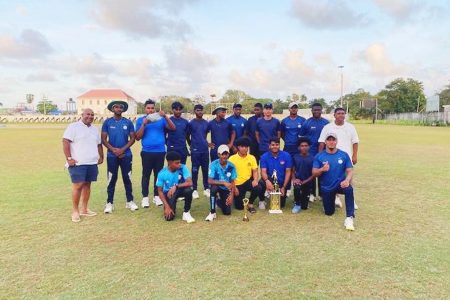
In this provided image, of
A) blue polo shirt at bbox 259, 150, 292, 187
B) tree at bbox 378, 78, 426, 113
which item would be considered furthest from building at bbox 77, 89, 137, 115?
blue polo shirt at bbox 259, 150, 292, 187

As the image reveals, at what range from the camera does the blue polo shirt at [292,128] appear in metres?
7.11

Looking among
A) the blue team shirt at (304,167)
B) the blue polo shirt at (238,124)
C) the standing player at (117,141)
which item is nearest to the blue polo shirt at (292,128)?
the blue team shirt at (304,167)

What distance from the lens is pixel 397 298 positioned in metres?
3.30

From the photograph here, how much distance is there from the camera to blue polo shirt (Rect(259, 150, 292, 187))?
21.2 ft

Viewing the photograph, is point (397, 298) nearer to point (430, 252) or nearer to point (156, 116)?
point (430, 252)

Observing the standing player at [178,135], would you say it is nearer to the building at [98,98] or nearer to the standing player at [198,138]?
the standing player at [198,138]

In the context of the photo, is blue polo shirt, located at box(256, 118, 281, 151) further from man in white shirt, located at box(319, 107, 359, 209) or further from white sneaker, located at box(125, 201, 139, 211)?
white sneaker, located at box(125, 201, 139, 211)

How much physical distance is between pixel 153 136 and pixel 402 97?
80505 mm

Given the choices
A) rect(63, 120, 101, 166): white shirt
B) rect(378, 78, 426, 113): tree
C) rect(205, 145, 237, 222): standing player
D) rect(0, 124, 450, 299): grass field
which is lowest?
rect(0, 124, 450, 299): grass field

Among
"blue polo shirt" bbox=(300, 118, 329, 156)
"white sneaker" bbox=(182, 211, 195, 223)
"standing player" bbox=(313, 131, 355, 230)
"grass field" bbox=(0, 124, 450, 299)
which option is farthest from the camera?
"blue polo shirt" bbox=(300, 118, 329, 156)

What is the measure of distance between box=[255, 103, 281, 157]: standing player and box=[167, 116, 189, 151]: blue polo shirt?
1.44 meters

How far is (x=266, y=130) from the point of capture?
7098 millimetres

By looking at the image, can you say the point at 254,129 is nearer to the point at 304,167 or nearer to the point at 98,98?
the point at 304,167

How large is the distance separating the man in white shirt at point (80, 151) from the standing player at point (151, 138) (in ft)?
2.69
